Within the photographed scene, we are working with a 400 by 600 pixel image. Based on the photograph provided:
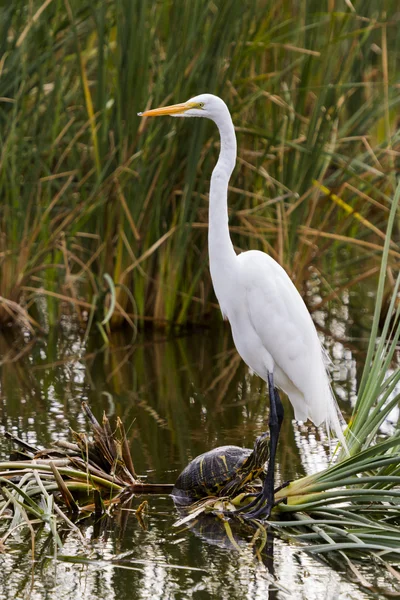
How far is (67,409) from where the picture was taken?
5.31 m

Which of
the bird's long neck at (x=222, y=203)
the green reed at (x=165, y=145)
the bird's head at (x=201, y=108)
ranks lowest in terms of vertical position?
the bird's long neck at (x=222, y=203)

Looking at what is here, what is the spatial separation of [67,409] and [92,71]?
10.2 ft

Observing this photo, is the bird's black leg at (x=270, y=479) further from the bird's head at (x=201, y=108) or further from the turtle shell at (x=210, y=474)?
the bird's head at (x=201, y=108)

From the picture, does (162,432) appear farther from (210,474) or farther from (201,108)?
(201,108)

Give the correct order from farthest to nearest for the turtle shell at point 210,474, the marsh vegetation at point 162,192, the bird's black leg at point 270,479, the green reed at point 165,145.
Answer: the green reed at point 165,145 → the marsh vegetation at point 162,192 → the turtle shell at point 210,474 → the bird's black leg at point 270,479

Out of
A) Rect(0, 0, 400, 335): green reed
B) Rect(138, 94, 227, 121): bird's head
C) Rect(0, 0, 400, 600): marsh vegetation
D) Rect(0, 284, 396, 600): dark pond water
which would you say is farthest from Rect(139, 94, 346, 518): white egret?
Rect(0, 0, 400, 335): green reed

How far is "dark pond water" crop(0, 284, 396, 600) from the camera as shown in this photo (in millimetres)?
3188

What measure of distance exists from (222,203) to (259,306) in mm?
423

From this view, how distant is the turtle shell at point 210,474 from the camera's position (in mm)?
3955

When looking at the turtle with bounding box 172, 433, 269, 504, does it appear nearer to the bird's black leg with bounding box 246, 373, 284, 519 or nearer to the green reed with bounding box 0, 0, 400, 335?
the bird's black leg with bounding box 246, 373, 284, 519

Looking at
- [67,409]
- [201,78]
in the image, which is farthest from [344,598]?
[201,78]

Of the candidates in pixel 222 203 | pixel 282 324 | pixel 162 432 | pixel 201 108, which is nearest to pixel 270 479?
pixel 282 324

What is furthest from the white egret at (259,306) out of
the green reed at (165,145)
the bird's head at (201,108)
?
the green reed at (165,145)

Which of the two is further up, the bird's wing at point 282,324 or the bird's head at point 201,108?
the bird's head at point 201,108
